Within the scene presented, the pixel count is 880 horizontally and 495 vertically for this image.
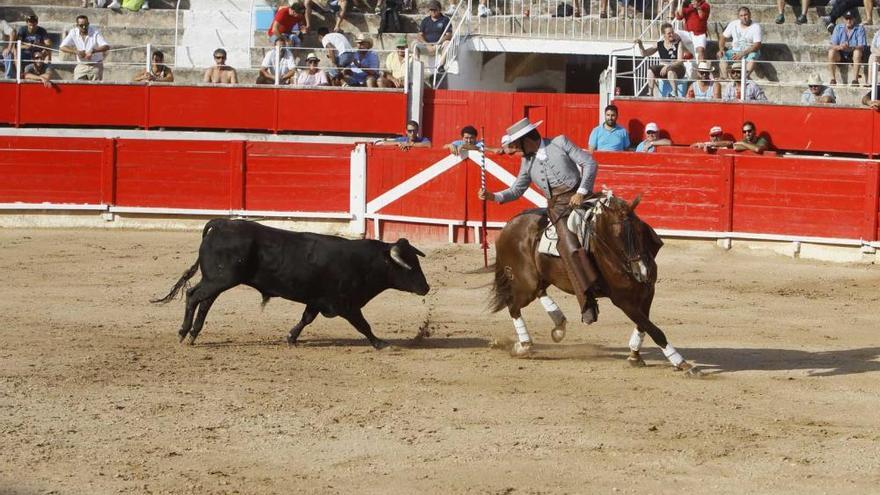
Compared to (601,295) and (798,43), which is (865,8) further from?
(601,295)

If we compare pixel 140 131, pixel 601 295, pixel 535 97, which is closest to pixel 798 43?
pixel 535 97

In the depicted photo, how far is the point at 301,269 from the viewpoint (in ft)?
33.0

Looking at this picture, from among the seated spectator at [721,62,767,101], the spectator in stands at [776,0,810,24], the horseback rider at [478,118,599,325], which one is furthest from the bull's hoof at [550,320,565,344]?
the spectator in stands at [776,0,810,24]

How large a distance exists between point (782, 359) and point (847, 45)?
992cm

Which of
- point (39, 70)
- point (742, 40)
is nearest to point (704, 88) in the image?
point (742, 40)

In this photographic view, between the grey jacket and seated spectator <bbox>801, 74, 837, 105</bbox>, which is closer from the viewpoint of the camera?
the grey jacket

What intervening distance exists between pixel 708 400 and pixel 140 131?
13.1 meters

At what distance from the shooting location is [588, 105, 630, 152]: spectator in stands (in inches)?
679

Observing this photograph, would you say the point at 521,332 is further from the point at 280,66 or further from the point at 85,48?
the point at 85,48

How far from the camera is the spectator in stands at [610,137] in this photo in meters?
17.2

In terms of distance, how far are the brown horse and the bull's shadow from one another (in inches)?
22.6

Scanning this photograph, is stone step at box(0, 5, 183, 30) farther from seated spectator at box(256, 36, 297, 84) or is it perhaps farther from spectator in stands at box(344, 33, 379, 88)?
spectator in stands at box(344, 33, 379, 88)

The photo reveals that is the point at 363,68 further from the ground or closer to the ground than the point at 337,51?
closer to the ground

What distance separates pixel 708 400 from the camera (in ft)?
28.1
